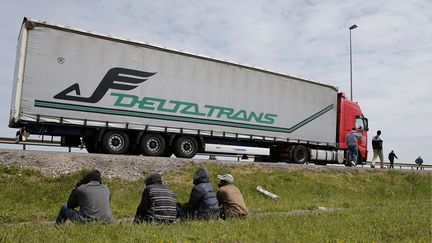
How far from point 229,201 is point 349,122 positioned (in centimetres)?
1483

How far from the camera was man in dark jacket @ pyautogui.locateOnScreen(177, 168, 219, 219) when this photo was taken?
7.14m

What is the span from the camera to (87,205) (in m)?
6.12

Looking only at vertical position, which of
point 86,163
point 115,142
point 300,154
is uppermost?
point 115,142

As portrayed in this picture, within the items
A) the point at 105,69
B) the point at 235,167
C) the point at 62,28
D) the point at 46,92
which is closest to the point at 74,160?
the point at 46,92

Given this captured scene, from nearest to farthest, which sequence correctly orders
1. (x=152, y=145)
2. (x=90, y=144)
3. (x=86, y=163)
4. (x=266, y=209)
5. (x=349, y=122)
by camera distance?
(x=266, y=209) → (x=86, y=163) → (x=90, y=144) → (x=152, y=145) → (x=349, y=122)

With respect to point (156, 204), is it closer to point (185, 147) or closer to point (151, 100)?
point (151, 100)

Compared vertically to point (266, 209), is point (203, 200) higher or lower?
higher

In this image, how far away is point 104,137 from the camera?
1326cm

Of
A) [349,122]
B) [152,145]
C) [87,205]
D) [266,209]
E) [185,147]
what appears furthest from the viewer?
[349,122]

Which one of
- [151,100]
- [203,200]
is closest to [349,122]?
[151,100]

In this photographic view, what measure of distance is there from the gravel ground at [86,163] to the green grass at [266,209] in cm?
33

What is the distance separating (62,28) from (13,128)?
11.5ft

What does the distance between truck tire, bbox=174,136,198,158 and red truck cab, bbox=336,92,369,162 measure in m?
8.90

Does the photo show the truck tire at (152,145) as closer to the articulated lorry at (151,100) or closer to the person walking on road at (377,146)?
the articulated lorry at (151,100)
